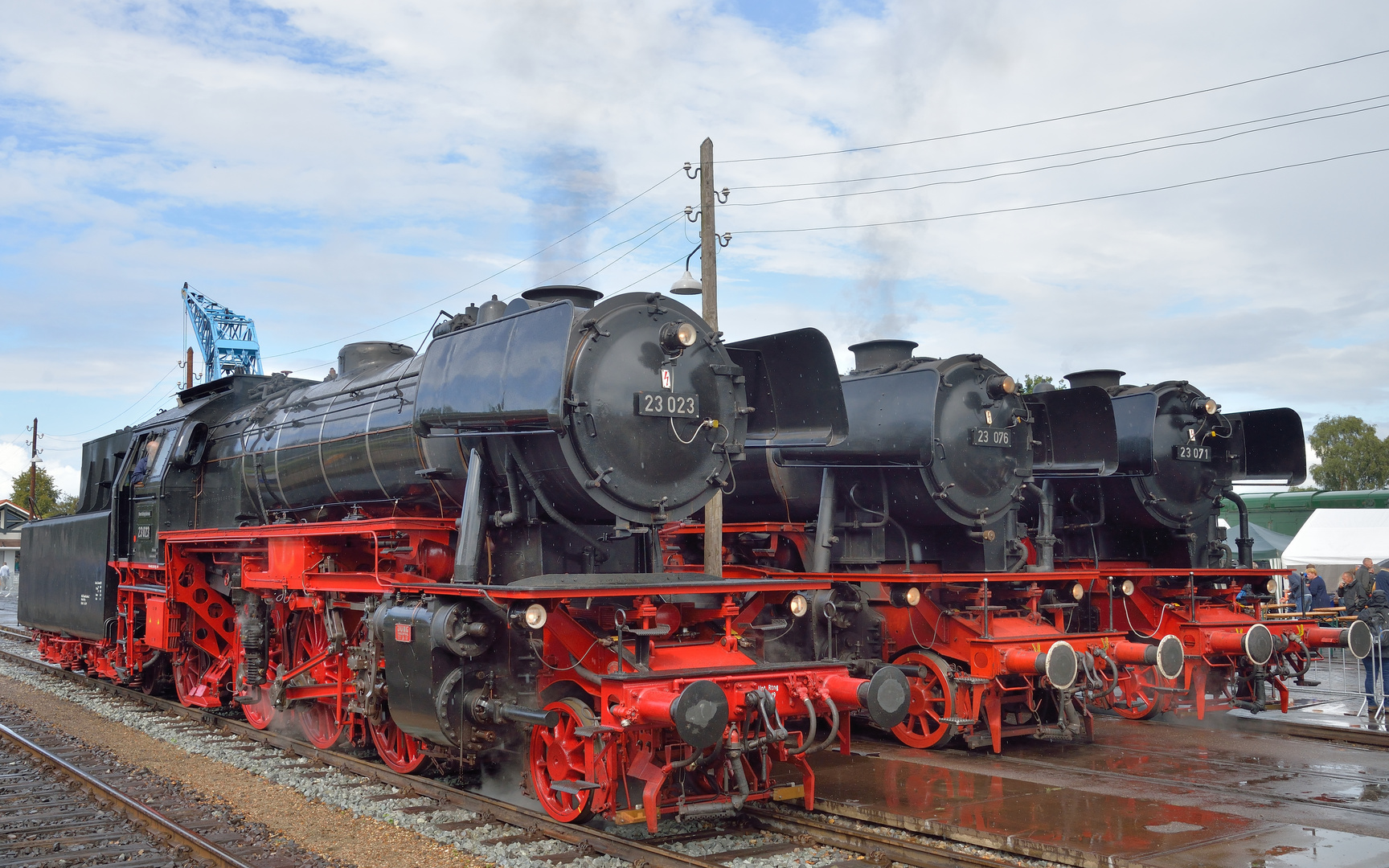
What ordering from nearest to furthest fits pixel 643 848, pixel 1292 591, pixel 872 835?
pixel 643 848 < pixel 872 835 < pixel 1292 591

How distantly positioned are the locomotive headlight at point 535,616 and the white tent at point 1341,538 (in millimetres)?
18280

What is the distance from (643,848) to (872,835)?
1.33 m

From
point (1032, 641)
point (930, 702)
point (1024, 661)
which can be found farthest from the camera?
point (930, 702)

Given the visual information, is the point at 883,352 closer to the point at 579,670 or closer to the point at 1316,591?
the point at 579,670

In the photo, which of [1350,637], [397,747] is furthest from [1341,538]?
[397,747]

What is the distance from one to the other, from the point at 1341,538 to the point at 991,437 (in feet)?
47.2

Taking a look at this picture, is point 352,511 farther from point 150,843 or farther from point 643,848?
point 643,848

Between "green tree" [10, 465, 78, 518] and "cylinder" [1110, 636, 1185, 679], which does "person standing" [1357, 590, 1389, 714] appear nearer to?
"cylinder" [1110, 636, 1185, 679]

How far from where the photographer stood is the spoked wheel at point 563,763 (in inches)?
226

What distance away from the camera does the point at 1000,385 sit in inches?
365

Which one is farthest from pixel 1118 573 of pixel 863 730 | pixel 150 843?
pixel 150 843

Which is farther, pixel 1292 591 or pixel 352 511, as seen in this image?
pixel 1292 591

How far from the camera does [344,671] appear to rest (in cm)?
800

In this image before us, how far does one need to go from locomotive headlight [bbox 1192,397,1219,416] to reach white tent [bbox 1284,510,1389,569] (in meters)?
10.4
